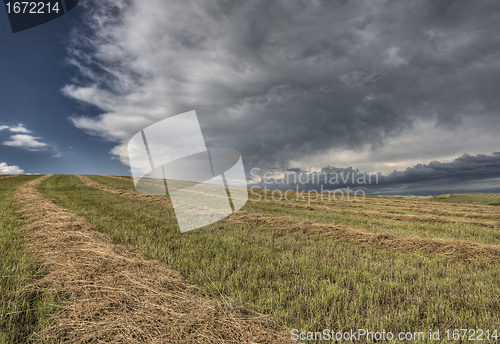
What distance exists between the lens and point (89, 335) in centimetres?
250

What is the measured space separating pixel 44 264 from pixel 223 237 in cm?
440

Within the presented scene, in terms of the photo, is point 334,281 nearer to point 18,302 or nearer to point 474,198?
point 18,302

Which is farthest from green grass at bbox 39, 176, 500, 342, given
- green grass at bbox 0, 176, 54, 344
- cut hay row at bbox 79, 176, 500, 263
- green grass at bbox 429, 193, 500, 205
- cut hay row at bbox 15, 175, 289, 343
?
green grass at bbox 429, 193, 500, 205

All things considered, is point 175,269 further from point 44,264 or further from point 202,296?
point 44,264

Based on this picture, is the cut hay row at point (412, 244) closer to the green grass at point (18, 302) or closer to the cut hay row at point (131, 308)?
the cut hay row at point (131, 308)

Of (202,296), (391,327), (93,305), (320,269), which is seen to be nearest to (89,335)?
(93,305)

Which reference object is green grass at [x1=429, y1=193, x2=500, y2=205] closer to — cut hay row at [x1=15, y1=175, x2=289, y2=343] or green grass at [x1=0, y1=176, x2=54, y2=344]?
cut hay row at [x1=15, y1=175, x2=289, y2=343]

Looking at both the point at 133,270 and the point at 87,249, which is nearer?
the point at 133,270

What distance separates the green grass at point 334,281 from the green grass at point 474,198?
5465cm

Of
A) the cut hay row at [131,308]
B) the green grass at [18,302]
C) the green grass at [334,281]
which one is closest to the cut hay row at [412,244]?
the green grass at [334,281]

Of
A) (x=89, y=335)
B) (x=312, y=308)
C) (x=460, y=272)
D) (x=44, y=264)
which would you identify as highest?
(x=44, y=264)

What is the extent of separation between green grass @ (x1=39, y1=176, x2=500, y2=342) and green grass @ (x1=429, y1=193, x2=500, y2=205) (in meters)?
54.7

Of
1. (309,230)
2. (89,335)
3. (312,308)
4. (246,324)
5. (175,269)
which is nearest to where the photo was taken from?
(89,335)

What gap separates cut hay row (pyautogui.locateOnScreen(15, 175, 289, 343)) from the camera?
2.56 meters
